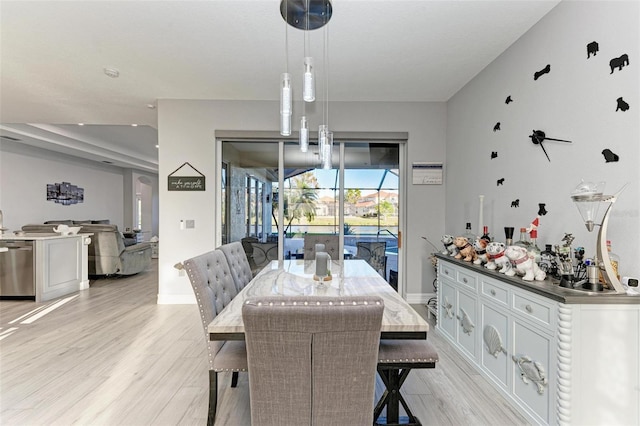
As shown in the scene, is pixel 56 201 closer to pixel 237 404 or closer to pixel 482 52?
pixel 237 404

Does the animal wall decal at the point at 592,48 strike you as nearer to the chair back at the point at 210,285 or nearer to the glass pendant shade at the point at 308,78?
the glass pendant shade at the point at 308,78

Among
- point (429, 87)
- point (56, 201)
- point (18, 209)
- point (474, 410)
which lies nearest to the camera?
point (474, 410)

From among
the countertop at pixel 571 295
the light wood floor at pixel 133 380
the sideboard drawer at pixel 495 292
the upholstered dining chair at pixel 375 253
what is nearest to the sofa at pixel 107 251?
the light wood floor at pixel 133 380

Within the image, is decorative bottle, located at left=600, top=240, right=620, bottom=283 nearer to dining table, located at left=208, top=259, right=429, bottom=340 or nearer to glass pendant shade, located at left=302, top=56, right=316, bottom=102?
dining table, located at left=208, top=259, right=429, bottom=340

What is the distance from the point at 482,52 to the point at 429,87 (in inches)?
32.2

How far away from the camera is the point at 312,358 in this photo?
1.14m

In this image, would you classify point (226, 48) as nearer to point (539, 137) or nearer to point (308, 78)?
point (308, 78)

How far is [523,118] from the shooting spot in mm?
2500

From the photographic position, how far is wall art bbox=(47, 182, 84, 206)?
7.25m

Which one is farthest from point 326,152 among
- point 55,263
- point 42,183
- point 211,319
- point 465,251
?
point 42,183

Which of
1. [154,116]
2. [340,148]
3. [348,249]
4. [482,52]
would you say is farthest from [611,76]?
[154,116]

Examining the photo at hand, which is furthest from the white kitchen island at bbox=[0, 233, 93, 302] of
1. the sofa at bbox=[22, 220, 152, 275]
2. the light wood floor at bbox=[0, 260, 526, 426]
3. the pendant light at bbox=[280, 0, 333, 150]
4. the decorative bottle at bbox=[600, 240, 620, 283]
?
the decorative bottle at bbox=[600, 240, 620, 283]

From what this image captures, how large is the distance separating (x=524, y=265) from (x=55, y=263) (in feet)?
18.9

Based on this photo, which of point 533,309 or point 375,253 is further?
point 375,253
